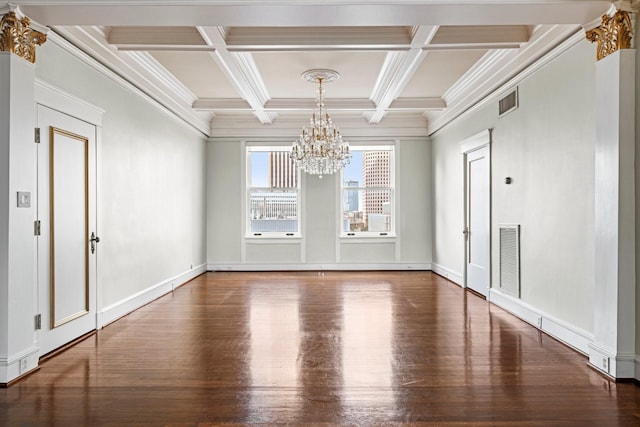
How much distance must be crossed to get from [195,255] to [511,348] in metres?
5.56

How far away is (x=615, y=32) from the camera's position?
3.01m

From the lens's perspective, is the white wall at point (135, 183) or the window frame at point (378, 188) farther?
the window frame at point (378, 188)

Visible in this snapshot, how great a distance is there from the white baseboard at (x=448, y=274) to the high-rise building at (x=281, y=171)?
123 inches

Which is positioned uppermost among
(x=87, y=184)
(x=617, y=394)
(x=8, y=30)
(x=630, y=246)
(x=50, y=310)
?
(x=8, y=30)

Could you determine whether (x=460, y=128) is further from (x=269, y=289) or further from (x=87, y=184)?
(x=87, y=184)

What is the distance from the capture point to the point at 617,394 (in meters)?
2.75

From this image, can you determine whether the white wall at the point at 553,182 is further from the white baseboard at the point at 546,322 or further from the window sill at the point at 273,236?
the window sill at the point at 273,236

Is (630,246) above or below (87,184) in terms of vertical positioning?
below

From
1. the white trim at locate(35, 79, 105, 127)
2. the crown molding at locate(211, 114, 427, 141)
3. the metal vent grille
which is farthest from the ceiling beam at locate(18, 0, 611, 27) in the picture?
the crown molding at locate(211, 114, 427, 141)

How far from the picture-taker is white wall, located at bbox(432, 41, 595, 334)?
356 cm

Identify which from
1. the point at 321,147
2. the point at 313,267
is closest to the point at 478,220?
the point at 321,147

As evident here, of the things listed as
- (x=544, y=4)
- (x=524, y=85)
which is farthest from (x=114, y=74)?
(x=524, y=85)

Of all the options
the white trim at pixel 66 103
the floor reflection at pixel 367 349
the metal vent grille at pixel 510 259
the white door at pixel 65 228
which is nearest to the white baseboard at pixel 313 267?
the floor reflection at pixel 367 349

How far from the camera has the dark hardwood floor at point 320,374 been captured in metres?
2.49
